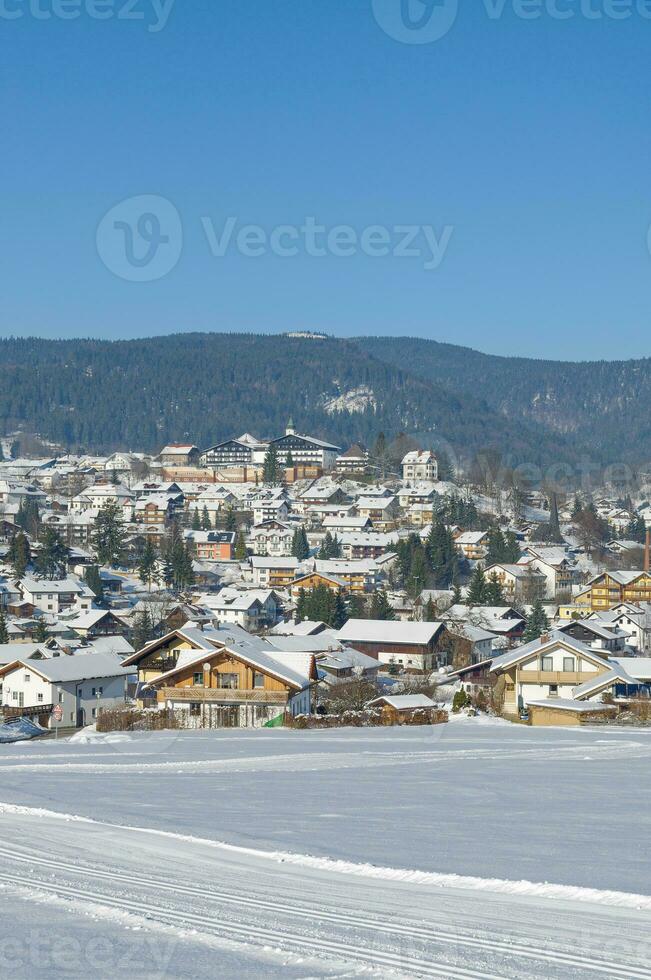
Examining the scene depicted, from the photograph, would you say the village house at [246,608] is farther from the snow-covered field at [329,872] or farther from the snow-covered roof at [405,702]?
the snow-covered field at [329,872]

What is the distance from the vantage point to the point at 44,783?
31.0ft

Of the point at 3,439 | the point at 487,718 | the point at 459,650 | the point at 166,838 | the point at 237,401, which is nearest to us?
the point at 166,838

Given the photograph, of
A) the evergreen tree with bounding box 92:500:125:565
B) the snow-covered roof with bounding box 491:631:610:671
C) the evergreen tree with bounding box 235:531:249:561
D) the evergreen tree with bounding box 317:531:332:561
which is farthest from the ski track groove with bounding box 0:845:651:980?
the evergreen tree with bounding box 235:531:249:561

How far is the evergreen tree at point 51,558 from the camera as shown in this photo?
56.5 m

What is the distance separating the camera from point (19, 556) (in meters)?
56.1

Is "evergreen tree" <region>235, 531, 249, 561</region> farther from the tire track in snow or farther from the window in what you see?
the tire track in snow

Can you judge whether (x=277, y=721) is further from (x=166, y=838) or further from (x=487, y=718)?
(x=166, y=838)

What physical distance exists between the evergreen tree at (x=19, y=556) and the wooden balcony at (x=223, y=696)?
37460mm

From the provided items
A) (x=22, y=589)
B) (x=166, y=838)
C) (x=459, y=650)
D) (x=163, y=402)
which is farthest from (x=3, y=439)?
(x=166, y=838)

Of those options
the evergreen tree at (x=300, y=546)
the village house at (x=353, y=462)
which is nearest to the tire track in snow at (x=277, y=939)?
the evergreen tree at (x=300, y=546)

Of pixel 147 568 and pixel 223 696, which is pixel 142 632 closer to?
pixel 147 568

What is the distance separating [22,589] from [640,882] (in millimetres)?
49012

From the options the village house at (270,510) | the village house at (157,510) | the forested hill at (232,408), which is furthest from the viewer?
the forested hill at (232,408)

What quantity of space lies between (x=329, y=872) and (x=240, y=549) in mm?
65008
